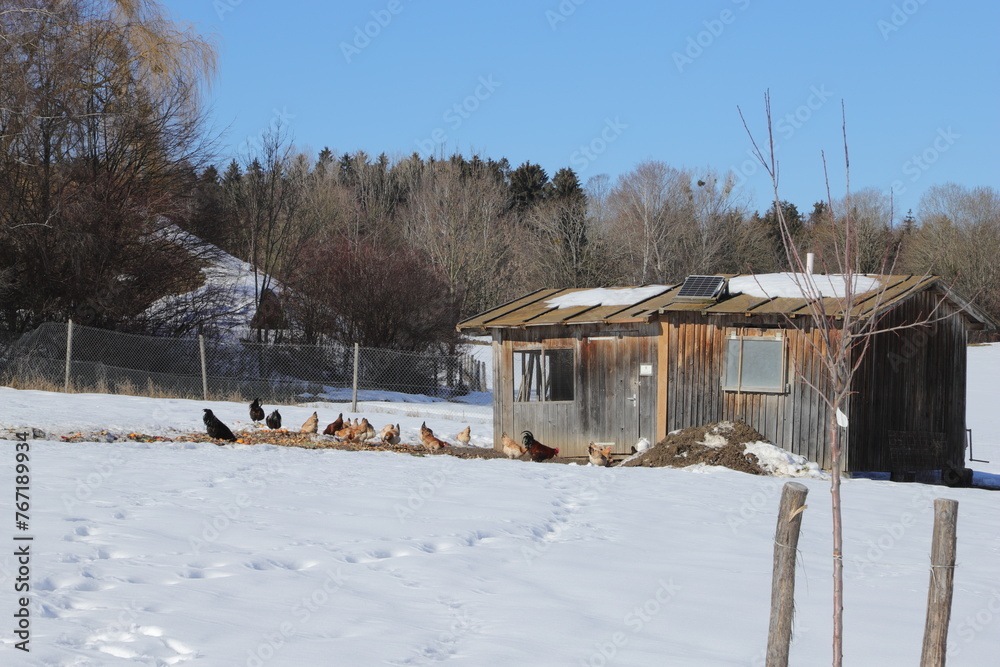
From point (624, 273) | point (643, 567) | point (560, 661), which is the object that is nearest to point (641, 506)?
point (643, 567)

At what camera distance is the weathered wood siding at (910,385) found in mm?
16562

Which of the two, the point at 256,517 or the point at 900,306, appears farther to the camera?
the point at 900,306

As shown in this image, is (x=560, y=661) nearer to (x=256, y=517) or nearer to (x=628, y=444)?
(x=256, y=517)

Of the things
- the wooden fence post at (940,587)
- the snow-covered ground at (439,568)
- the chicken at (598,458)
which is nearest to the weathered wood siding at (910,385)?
the snow-covered ground at (439,568)

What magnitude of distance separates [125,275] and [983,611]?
2449 centimetres

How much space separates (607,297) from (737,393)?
13.4 feet

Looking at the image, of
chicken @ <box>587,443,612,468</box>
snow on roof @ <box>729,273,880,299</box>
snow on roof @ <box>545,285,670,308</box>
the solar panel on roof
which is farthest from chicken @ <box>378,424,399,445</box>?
snow on roof @ <box>729,273,880,299</box>

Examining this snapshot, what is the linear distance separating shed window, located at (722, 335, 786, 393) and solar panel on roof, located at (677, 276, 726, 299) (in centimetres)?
94

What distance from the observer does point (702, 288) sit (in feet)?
56.9

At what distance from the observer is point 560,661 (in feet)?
18.9

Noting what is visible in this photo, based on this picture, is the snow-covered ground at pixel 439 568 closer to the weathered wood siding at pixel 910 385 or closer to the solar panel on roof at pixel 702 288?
the weathered wood siding at pixel 910 385

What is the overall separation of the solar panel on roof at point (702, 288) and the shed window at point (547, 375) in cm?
354

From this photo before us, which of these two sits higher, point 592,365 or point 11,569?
point 592,365

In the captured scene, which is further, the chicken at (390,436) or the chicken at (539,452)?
the chicken at (390,436)
